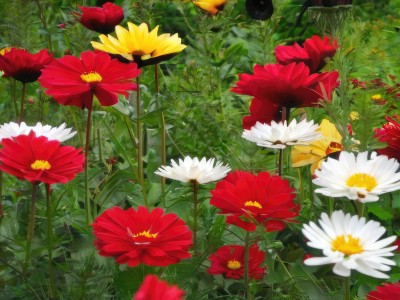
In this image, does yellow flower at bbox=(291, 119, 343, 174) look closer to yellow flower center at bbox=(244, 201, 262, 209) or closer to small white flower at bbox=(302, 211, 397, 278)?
yellow flower center at bbox=(244, 201, 262, 209)

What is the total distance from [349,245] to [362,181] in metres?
0.10

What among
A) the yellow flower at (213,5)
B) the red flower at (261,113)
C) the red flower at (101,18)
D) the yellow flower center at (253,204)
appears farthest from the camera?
the yellow flower at (213,5)

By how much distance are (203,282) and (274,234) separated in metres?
0.11

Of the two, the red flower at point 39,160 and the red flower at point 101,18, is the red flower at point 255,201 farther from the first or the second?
the red flower at point 101,18

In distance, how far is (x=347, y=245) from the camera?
2.49 ft

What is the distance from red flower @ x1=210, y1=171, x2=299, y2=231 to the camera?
36.5 inches

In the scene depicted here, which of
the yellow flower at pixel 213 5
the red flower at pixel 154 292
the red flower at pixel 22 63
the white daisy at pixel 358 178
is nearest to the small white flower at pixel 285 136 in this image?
the white daisy at pixel 358 178

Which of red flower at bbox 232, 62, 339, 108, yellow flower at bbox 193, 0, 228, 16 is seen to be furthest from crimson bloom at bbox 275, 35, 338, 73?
yellow flower at bbox 193, 0, 228, 16

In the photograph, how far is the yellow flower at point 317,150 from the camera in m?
1.11

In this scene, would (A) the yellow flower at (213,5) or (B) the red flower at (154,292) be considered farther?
(A) the yellow flower at (213,5)

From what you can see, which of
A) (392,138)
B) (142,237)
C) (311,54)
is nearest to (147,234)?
(142,237)

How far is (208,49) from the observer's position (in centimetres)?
196

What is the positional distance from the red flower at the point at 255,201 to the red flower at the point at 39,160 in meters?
0.16

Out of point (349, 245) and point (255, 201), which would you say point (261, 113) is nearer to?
point (255, 201)
